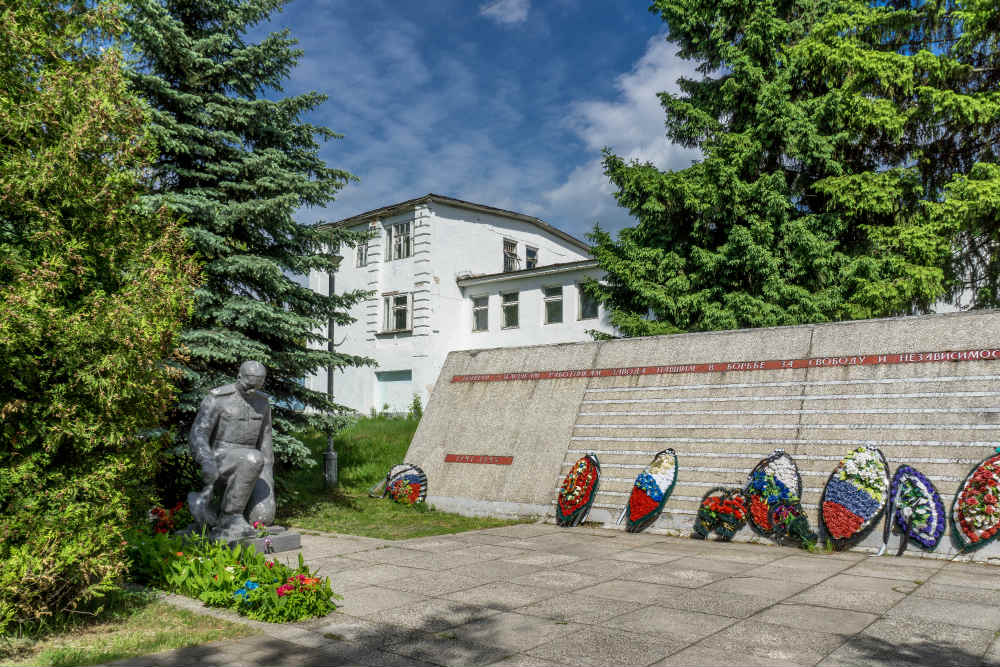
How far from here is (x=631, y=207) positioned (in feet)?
57.2

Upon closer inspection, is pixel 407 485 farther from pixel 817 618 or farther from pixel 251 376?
pixel 817 618

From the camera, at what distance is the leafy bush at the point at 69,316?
193 inches

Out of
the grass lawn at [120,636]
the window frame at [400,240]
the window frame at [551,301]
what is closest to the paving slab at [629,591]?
the grass lawn at [120,636]

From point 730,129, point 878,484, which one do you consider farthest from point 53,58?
point 730,129

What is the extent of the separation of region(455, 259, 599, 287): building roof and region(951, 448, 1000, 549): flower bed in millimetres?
15737

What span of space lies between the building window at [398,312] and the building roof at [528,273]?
7.15 ft

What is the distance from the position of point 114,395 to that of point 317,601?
2152 millimetres

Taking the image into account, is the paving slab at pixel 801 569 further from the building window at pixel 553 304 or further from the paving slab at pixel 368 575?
the building window at pixel 553 304

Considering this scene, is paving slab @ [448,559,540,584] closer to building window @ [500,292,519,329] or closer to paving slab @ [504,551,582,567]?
paving slab @ [504,551,582,567]

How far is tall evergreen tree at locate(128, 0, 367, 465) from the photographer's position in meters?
10.0

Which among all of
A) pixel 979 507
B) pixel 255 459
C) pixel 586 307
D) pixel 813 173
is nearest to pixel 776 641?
pixel 979 507

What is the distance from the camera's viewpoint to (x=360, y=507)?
39.2ft

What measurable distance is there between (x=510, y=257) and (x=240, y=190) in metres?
20.1

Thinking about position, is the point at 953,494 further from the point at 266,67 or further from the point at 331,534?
the point at 266,67
